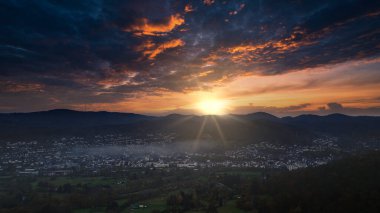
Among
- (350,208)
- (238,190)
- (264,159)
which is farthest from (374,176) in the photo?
(264,159)

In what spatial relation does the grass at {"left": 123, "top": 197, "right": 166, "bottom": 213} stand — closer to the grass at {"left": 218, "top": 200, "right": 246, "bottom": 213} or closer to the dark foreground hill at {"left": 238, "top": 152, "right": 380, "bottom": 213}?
the grass at {"left": 218, "top": 200, "right": 246, "bottom": 213}

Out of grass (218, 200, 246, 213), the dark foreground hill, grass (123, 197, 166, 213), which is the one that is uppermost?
the dark foreground hill

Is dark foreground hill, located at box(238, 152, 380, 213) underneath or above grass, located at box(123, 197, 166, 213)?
above

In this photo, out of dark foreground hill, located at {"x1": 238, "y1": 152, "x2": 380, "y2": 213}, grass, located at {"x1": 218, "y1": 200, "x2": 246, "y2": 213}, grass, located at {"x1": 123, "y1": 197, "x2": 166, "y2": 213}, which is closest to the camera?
dark foreground hill, located at {"x1": 238, "y1": 152, "x2": 380, "y2": 213}

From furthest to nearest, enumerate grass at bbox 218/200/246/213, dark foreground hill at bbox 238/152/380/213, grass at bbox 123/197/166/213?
1. grass at bbox 123/197/166/213
2. grass at bbox 218/200/246/213
3. dark foreground hill at bbox 238/152/380/213

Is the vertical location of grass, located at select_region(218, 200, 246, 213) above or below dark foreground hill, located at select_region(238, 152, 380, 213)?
below

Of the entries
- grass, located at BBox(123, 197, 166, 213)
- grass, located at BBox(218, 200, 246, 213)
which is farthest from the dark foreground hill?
grass, located at BBox(123, 197, 166, 213)

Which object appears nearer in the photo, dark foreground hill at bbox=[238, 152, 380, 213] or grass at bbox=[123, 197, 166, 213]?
dark foreground hill at bbox=[238, 152, 380, 213]

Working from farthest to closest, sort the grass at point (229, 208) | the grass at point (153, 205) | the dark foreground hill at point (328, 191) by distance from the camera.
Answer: the grass at point (153, 205) < the grass at point (229, 208) < the dark foreground hill at point (328, 191)

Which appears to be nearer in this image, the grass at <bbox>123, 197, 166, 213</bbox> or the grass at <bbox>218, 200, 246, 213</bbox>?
the grass at <bbox>218, 200, 246, 213</bbox>

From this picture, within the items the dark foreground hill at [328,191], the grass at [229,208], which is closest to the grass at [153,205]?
the grass at [229,208]

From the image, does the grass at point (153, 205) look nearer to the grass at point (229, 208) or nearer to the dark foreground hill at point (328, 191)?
the grass at point (229, 208)

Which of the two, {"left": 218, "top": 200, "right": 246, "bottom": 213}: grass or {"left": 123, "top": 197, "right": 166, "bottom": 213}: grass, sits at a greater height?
{"left": 218, "top": 200, "right": 246, "bottom": 213}: grass

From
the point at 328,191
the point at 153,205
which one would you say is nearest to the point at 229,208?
the point at 153,205
